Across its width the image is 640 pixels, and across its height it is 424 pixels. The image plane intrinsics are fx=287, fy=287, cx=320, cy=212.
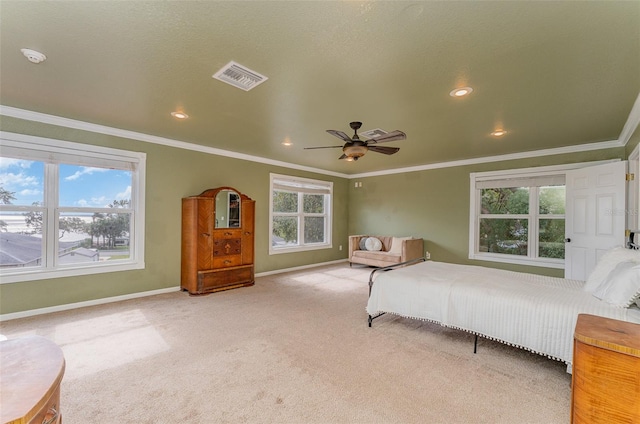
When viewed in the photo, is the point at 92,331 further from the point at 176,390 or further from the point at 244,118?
the point at 244,118

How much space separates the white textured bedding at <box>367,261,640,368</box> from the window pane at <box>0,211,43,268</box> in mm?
4185

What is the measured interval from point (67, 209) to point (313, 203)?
4720mm

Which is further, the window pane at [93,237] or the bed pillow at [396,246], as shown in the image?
the bed pillow at [396,246]

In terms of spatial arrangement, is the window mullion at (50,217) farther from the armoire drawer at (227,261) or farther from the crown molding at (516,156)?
the crown molding at (516,156)

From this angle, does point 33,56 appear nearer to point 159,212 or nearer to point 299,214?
point 159,212

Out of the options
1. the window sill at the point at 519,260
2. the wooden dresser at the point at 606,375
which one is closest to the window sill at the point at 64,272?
the wooden dresser at the point at 606,375

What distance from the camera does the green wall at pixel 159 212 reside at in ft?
11.6

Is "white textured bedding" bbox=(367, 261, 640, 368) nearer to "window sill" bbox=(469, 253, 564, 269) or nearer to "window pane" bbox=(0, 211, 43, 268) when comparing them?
"window sill" bbox=(469, 253, 564, 269)

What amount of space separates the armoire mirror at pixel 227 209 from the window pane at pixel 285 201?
145 centimetres

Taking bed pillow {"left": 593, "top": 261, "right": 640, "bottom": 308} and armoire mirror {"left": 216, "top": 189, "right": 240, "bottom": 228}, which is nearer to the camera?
bed pillow {"left": 593, "top": 261, "right": 640, "bottom": 308}

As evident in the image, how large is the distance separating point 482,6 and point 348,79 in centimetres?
112

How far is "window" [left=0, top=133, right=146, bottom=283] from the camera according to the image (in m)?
3.44

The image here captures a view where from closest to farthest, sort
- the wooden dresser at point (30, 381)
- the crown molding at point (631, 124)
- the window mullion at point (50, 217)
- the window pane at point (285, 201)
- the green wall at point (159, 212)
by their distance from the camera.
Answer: the wooden dresser at point (30, 381) < the crown molding at point (631, 124) < the green wall at point (159, 212) < the window mullion at point (50, 217) < the window pane at point (285, 201)

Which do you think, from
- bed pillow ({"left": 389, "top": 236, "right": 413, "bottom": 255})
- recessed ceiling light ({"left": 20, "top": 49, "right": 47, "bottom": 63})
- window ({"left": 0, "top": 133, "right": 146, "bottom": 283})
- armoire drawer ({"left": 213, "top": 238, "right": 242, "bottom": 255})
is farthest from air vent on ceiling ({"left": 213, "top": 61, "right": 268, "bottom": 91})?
bed pillow ({"left": 389, "top": 236, "right": 413, "bottom": 255})
